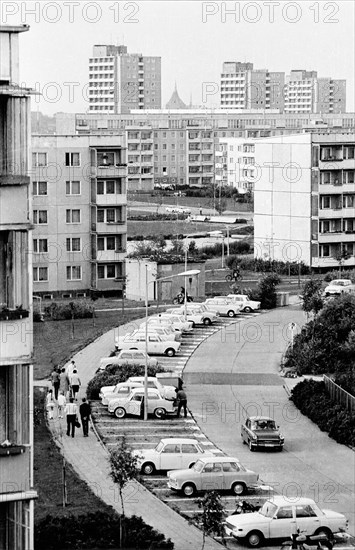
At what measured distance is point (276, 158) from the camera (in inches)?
2387

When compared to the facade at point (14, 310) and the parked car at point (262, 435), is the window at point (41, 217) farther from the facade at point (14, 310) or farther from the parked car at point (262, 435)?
the facade at point (14, 310)

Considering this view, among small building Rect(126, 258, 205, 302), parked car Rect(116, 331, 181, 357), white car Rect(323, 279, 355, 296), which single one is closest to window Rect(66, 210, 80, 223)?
small building Rect(126, 258, 205, 302)

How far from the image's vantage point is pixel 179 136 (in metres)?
122

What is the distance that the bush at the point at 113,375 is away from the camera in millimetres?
30641

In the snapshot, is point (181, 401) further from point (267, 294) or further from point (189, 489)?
point (267, 294)

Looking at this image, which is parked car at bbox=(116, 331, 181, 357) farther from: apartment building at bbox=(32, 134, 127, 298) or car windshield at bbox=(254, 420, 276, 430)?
apartment building at bbox=(32, 134, 127, 298)

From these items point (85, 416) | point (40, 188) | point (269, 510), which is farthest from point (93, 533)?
point (40, 188)

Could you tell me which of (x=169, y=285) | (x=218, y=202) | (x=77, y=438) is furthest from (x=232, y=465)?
(x=218, y=202)

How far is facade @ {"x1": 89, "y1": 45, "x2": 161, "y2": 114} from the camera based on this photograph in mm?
166375

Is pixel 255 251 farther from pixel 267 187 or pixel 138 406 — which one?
pixel 138 406

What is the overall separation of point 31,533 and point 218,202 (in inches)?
3663

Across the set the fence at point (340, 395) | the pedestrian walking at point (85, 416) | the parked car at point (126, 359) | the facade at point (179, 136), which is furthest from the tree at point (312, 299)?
the facade at point (179, 136)

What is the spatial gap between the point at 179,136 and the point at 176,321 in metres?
81.9

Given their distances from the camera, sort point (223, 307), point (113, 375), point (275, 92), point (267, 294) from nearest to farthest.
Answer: point (113, 375)
point (223, 307)
point (267, 294)
point (275, 92)
